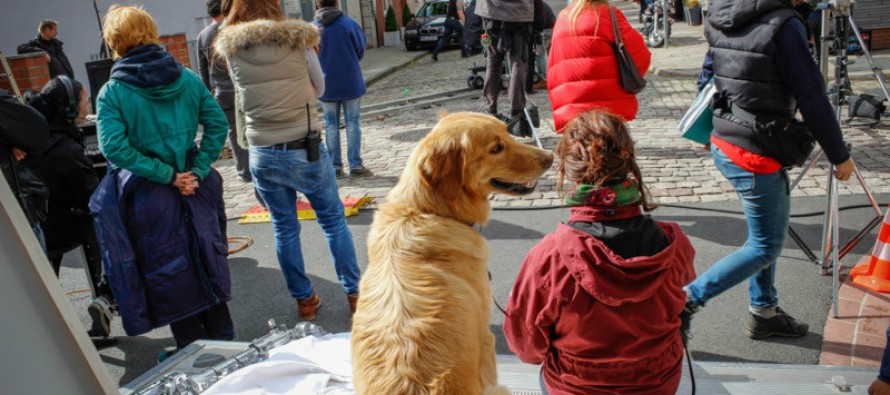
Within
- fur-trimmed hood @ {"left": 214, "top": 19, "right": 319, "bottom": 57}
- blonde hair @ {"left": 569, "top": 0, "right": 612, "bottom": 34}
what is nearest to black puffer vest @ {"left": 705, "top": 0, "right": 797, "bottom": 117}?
blonde hair @ {"left": 569, "top": 0, "right": 612, "bottom": 34}

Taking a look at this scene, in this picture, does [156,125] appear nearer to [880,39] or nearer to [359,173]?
[359,173]

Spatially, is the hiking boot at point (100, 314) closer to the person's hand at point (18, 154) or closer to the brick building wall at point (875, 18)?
the person's hand at point (18, 154)

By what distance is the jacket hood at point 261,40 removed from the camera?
408 centimetres

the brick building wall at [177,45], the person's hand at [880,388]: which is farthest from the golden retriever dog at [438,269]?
the brick building wall at [177,45]

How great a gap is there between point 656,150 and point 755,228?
4.93m

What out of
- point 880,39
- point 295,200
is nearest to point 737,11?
point 295,200

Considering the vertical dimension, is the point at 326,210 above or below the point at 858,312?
above

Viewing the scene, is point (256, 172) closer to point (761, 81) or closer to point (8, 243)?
point (8, 243)

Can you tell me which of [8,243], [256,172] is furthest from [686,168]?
[8,243]

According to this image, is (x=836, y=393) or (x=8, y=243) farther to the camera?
(x=836, y=393)

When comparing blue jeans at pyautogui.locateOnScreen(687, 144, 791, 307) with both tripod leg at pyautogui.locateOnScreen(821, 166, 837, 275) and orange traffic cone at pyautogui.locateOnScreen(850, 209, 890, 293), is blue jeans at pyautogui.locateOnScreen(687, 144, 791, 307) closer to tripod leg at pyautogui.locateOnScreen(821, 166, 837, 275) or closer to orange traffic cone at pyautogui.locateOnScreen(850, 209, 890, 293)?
tripod leg at pyautogui.locateOnScreen(821, 166, 837, 275)

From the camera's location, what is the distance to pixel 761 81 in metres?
3.40

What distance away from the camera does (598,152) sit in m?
2.23

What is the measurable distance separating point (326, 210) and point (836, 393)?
3.16 metres
